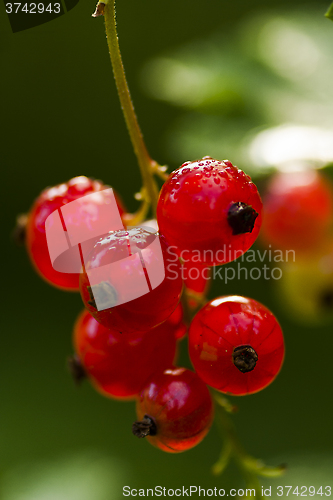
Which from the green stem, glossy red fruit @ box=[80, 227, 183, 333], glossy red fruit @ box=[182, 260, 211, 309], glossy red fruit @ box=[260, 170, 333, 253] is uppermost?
the green stem

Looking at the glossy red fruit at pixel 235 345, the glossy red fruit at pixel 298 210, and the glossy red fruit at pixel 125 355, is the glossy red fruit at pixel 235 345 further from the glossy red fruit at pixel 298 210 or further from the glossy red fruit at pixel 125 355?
the glossy red fruit at pixel 298 210

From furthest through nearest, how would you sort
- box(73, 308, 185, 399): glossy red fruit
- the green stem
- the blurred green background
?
the blurred green background < box(73, 308, 185, 399): glossy red fruit < the green stem

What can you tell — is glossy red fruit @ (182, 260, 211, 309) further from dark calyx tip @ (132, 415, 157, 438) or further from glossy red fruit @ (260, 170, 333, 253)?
glossy red fruit @ (260, 170, 333, 253)

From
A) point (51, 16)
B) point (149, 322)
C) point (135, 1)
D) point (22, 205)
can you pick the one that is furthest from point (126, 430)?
point (135, 1)

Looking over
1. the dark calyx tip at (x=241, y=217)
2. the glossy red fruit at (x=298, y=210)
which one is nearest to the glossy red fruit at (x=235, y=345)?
the dark calyx tip at (x=241, y=217)

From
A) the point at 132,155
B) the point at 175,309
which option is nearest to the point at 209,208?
the point at 175,309

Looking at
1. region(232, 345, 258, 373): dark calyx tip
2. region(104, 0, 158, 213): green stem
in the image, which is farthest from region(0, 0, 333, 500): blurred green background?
region(232, 345, 258, 373): dark calyx tip

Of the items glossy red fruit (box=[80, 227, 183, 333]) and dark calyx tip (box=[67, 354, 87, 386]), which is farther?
dark calyx tip (box=[67, 354, 87, 386])

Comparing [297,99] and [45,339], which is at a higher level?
[297,99]

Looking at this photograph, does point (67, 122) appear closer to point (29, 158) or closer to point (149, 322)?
point (29, 158)
